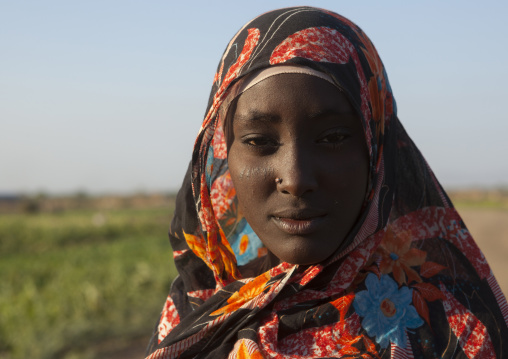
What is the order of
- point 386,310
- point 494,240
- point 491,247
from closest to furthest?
point 386,310 → point 491,247 → point 494,240

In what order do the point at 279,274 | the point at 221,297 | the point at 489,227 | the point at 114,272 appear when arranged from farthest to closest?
the point at 489,227 < the point at 114,272 < the point at 221,297 < the point at 279,274

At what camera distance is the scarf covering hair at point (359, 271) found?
5.56 ft

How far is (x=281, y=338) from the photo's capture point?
5.70 feet

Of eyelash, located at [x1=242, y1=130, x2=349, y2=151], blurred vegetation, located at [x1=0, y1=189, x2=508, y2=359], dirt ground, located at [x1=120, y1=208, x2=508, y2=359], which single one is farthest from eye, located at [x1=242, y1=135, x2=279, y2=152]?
dirt ground, located at [x1=120, y1=208, x2=508, y2=359]

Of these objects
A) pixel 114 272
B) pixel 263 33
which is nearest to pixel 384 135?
pixel 263 33

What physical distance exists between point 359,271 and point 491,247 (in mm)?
16380

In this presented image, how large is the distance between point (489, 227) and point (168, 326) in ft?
65.8

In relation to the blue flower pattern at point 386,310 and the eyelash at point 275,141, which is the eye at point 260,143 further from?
the blue flower pattern at point 386,310

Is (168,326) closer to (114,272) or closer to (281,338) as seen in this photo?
(281,338)

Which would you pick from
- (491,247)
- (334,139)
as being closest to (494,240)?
(491,247)

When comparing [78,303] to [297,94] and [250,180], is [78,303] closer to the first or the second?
[250,180]

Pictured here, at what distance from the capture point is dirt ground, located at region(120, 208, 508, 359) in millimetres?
7555

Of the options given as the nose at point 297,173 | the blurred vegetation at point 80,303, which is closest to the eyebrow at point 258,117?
the nose at point 297,173

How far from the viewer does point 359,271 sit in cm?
179
